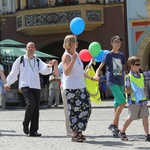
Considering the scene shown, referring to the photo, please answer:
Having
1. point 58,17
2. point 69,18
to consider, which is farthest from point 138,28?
point 58,17

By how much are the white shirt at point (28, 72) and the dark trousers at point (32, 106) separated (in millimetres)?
108

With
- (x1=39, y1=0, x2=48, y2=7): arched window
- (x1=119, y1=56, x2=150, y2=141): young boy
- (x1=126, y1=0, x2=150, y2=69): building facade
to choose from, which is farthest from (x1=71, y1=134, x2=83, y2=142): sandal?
(x1=39, y1=0, x2=48, y2=7): arched window

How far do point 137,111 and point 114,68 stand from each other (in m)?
1.15

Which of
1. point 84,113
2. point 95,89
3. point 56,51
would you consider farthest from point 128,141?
point 56,51

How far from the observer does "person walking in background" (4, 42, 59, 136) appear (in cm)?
1038

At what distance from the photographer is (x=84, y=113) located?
936 cm

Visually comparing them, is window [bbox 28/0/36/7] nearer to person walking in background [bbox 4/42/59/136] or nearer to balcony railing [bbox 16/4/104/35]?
balcony railing [bbox 16/4/104/35]

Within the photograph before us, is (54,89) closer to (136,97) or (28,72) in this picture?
(28,72)

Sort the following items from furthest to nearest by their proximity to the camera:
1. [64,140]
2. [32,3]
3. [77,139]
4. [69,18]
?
[32,3] < [69,18] < [64,140] < [77,139]

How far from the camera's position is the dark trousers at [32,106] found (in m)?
10.3

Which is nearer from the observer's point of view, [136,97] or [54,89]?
[136,97]

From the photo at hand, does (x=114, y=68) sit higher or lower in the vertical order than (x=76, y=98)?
higher

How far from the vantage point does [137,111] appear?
9430 mm

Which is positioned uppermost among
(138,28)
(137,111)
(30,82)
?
(138,28)
